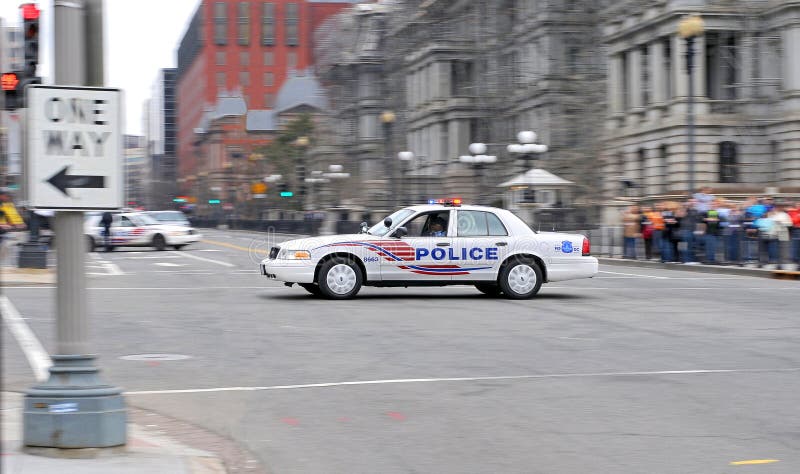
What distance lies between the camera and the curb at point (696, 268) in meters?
27.3

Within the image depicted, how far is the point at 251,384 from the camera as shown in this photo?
1012 cm

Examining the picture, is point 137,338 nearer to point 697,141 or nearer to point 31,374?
point 31,374

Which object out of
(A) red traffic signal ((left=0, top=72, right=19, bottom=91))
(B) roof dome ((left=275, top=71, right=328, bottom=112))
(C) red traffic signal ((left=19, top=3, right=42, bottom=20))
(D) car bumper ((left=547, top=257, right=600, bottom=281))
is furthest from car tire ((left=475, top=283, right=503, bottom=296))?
(B) roof dome ((left=275, top=71, right=328, bottom=112))

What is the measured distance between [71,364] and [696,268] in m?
25.2

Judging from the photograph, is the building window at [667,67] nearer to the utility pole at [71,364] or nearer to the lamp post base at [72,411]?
the utility pole at [71,364]

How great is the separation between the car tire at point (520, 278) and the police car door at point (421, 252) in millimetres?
938

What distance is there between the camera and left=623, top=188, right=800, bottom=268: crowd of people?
91.2 ft

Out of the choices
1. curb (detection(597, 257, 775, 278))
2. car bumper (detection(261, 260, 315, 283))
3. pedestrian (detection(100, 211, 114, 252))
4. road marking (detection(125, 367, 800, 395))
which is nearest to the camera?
road marking (detection(125, 367, 800, 395))

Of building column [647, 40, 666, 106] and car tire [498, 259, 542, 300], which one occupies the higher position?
building column [647, 40, 666, 106]

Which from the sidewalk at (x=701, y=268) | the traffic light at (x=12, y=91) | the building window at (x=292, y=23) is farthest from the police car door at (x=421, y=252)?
the building window at (x=292, y=23)

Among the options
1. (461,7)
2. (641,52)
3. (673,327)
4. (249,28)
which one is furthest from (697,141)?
(249,28)

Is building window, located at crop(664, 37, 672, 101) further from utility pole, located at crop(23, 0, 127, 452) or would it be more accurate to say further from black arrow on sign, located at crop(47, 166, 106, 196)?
black arrow on sign, located at crop(47, 166, 106, 196)

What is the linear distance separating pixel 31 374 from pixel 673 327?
26.5 ft

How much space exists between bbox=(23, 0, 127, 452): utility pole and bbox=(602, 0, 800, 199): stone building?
46856mm
